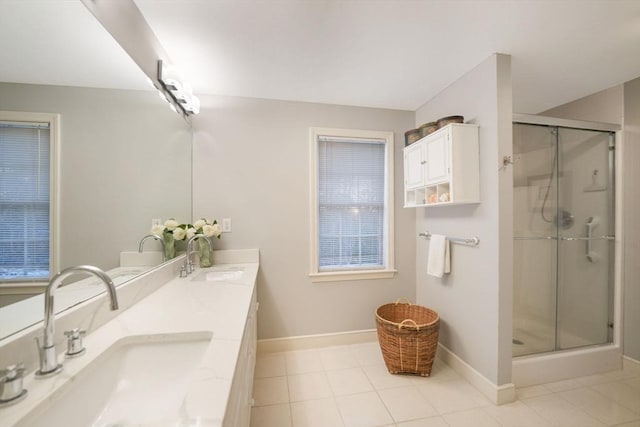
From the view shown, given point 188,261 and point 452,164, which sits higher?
point 452,164

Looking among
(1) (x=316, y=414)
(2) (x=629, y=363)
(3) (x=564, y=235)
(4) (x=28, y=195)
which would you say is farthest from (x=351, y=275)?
(2) (x=629, y=363)

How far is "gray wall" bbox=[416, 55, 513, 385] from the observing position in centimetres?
157

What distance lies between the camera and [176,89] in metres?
1.64

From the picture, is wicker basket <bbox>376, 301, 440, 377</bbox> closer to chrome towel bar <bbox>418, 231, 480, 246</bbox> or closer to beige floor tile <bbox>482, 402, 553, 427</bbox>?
beige floor tile <bbox>482, 402, 553, 427</bbox>

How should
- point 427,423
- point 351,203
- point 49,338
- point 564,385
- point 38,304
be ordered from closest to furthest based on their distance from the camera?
point 49,338 < point 38,304 < point 427,423 < point 564,385 < point 351,203

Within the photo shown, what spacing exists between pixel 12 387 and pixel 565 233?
3.22 m

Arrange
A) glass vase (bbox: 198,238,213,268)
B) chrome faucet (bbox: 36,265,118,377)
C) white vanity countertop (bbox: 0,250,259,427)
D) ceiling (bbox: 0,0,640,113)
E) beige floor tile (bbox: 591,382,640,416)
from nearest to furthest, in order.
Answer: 1. white vanity countertop (bbox: 0,250,259,427)
2. chrome faucet (bbox: 36,265,118,377)
3. ceiling (bbox: 0,0,640,113)
4. beige floor tile (bbox: 591,382,640,416)
5. glass vase (bbox: 198,238,213,268)

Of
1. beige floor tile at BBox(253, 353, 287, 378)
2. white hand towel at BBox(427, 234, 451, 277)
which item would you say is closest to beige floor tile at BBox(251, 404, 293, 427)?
beige floor tile at BBox(253, 353, 287, 378)

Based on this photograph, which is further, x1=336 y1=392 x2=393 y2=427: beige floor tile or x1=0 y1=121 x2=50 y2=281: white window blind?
x1=336 y1=392 x2=393 y2=427: beige floor tile

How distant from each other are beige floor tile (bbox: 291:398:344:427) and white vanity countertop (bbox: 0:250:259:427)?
866mm

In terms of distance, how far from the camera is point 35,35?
0.77 m

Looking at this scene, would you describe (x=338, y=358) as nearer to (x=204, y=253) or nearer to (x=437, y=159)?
(x=204, y=253)

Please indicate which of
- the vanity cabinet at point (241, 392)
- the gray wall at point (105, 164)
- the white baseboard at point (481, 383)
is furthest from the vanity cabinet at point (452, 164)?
the gray wall at point (105, 164)

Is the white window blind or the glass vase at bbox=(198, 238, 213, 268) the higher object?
the white window blind
